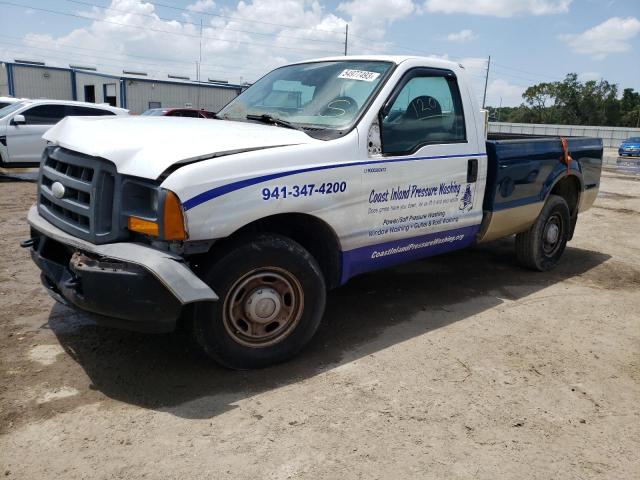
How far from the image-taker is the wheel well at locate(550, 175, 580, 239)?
6.15 m

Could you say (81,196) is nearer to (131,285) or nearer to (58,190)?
(58,190)

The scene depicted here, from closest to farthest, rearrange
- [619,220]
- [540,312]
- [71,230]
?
[71,230], [540,312], [619,220]

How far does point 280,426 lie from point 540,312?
2860mm

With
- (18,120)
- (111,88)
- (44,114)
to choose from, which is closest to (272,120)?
(18,120)

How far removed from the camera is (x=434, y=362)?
3693mm

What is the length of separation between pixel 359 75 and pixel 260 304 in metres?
1.90

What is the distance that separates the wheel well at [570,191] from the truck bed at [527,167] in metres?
0.08

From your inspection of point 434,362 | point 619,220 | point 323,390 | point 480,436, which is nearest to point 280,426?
point 323,390

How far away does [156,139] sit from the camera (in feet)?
10.2

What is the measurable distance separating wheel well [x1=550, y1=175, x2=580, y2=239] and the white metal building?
3308 cm

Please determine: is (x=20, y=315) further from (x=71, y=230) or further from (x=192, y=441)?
(x=192, y=441)

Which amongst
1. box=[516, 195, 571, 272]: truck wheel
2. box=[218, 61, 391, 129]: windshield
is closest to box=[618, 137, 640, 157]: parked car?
box=[516, 195, 571, 272]: truck wheel

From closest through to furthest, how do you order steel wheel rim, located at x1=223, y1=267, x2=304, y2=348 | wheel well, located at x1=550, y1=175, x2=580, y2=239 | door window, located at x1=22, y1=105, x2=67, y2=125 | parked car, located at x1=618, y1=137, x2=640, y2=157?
steel wheel rim, located at x1=223, y1=267, x2=304, y2=348 < wheel well, located at x1=550, y1=175, x2=580, y2=239 < door window, located at x1=22, y1=105, x2=67, y2=125 < parked car, located at x1=618, y1=137, x2=640, y2=157

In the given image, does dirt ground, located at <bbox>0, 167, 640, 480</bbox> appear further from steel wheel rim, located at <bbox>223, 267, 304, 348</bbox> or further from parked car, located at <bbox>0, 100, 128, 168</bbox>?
parked car, located at <bbox>0, 100, 128, 168</bbox>
